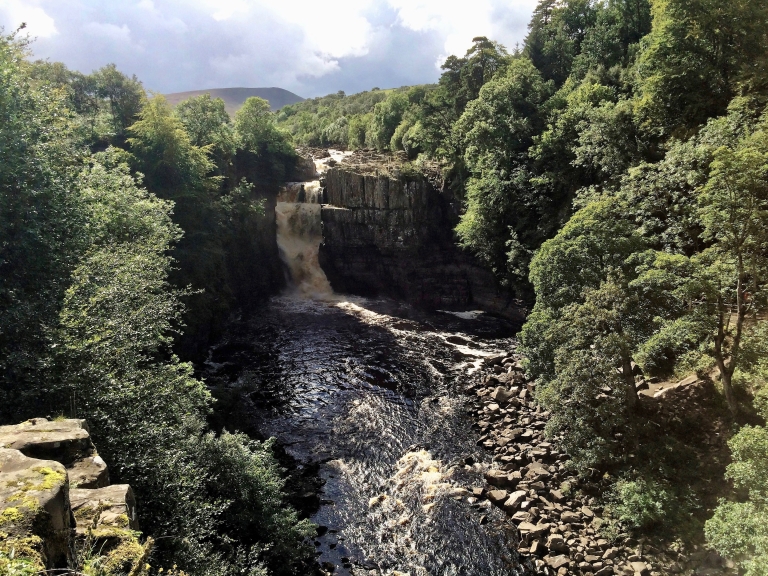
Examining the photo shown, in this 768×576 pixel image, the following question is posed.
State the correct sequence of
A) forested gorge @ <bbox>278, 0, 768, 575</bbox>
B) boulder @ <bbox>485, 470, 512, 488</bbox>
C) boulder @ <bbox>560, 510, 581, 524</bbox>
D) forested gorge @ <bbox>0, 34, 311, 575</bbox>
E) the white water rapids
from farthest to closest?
1. boulder @ <bbox>485, 470, 512, 488</bbox>
2. boulder @ <bbox>560, 510, 581, 524</bbox>
3. the white water rapids
4. forested gorge @ <bbox>278, 0, 768, 575</bbox>
5. forested gorge @ <bbox>0, 34, 311, 575</bbox>

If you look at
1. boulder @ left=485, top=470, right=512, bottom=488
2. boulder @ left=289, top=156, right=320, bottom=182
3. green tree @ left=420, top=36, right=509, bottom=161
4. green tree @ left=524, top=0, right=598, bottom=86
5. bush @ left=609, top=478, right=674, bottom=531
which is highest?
green tree @ left=524, top=0, right=598, bottom=86

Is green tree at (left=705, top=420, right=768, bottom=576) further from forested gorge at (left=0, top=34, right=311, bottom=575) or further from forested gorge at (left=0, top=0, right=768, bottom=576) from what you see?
forested gorge at (left=0, top=34, right=311, bottom=575)

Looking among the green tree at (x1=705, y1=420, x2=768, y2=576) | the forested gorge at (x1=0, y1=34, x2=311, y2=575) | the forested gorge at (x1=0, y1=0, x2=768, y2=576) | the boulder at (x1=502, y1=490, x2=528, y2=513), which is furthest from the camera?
the boulder at (x1=502, y1=490, x2=528, y2=513)

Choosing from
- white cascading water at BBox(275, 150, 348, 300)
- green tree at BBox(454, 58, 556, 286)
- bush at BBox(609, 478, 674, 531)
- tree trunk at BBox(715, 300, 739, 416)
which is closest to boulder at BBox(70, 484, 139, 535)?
bush at BBox(609, 478, 674, 531)

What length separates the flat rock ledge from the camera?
Answer: 14.4 metres

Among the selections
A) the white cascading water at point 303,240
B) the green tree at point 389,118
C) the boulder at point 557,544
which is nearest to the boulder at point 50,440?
the boulder at point 557,544

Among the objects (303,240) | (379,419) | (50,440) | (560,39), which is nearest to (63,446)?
(50,440)

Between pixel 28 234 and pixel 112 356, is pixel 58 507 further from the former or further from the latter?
pixel 28 234

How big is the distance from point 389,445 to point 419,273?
25826mm

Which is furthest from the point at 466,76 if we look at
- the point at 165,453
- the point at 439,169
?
the point at 165,453

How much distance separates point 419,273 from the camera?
151ft

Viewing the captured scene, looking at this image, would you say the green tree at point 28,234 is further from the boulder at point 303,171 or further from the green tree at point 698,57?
the boulder at point 303,171

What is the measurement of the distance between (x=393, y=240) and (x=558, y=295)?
2823 cm

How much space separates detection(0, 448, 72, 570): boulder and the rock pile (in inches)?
578
